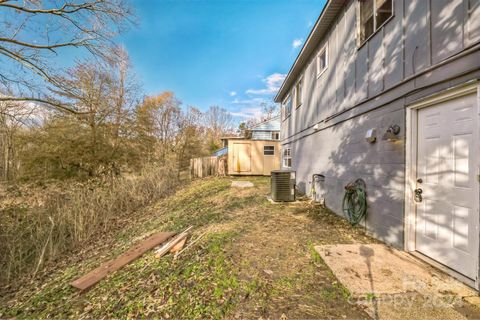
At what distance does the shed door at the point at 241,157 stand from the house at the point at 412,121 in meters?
8.77

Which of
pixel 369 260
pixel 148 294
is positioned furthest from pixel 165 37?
pixel 369 260

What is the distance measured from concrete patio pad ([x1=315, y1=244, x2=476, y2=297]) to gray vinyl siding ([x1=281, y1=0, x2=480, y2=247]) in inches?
16.9

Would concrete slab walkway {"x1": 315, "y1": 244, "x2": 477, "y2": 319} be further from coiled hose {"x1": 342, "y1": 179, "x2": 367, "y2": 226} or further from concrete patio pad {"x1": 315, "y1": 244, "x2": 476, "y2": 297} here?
coiled hose {"x1": 342, "y1": 179, "x2": 367, "y2": 226}

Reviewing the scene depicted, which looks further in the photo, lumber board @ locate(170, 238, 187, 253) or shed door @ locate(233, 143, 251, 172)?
shed door @ locate(233, 143, 251, 172)

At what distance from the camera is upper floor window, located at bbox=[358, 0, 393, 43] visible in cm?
372

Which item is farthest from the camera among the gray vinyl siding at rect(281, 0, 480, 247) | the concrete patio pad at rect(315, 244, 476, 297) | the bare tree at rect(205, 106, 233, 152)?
the bare tree at rect(205, 106, 233, 152)

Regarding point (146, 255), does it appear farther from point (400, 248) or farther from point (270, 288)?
point (400, 248)

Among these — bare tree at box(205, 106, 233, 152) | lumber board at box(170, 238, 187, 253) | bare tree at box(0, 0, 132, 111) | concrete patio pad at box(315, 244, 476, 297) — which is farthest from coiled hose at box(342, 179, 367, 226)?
bare tree at box(205, 106, 233, 152)

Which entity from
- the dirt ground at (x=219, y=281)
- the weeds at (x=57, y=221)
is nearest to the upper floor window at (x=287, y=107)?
the dirt ground at (x=219, y=281)

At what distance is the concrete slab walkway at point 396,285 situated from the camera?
198cm

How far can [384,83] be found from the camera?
3.59 m

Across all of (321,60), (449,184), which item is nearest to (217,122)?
(321,60)

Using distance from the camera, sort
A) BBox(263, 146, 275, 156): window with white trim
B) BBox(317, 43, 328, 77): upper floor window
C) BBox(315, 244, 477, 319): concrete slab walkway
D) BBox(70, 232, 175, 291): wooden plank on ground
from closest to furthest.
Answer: BBox(315, 244, 477, 319): concrete slab walkway
BBox(70, 232, 175, 291): wooden plank on ground
BBox(317, 43, 328, 77): upper floor window
BBox(263, 146, 275, 156): window with white trim

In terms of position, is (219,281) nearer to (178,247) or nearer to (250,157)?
(178,247)
